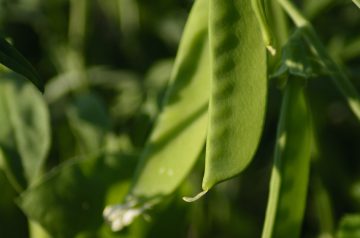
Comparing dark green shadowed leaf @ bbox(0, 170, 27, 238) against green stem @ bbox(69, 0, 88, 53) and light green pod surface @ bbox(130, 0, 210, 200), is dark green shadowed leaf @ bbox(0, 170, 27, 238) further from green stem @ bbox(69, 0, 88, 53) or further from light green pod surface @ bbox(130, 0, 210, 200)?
green stem @ bbox(69, 0, 88, 53)

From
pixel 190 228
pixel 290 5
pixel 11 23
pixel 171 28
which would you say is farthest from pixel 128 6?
pixel 290 5

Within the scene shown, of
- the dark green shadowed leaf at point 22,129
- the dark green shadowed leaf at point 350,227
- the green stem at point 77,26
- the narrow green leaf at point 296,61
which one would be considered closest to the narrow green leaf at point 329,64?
the narrow green leaf at point 296,61

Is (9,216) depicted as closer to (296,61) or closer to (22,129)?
(22,129)

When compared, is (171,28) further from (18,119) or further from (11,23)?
(18,119)

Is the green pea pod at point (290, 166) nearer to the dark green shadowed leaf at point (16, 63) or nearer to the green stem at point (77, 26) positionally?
the dark green shadowed leaf at point (16, 63)

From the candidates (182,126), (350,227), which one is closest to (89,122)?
(182,126)

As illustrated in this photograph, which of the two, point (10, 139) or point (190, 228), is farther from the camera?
point (190, 228)

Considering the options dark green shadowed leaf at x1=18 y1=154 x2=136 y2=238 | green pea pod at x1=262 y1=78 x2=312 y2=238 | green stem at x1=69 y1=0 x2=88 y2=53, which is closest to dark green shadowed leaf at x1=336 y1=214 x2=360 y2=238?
green pea pod at x1=262 y1=78 x2=312 y2=238
